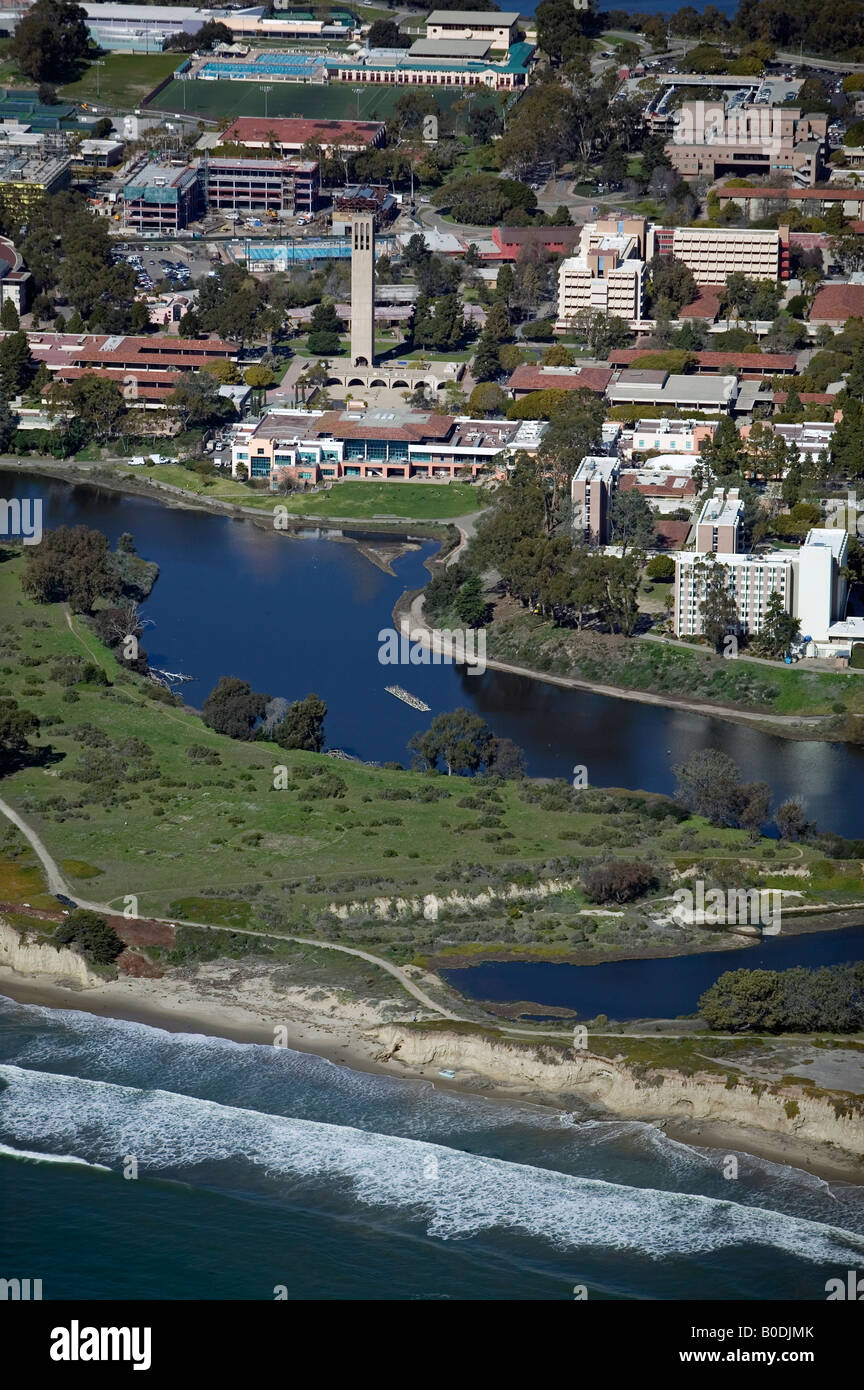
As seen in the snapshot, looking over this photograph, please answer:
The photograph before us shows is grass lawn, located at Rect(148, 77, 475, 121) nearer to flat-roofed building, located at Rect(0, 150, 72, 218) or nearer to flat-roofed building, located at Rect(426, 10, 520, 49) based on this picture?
flat-roofed building, located at Rect(426, 10, 520, 49)

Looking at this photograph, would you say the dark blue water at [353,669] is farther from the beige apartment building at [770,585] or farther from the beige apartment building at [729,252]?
the beige apartment building at [729,252]

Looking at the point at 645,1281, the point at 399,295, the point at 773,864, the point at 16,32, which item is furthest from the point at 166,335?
the point at 645,1281

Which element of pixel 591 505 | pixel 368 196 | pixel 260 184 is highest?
pixel 368 196

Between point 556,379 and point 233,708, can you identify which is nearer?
point 233,708

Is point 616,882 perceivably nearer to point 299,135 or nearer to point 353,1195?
point 353,1195

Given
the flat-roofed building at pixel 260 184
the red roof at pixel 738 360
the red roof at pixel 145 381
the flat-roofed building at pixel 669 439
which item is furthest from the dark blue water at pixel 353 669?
the flat-roofed building at pixel 260 184

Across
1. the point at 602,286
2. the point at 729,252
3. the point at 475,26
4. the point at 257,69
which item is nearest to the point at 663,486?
the point at 602,286

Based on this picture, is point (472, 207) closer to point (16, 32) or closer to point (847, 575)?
point (16, 32)
